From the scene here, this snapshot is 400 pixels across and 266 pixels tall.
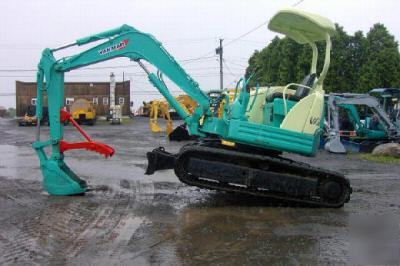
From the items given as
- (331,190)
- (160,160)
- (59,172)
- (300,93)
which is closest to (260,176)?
(331,190)

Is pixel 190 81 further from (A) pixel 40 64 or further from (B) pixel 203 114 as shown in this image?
(A) pixel 40 64

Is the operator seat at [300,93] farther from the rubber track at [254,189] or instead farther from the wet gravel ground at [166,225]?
the wet gravel ground at [166,225]

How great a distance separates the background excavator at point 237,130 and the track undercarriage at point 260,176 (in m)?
0.02

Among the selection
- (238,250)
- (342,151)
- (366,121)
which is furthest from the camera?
(366,121)

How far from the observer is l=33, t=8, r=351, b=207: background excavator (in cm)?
845

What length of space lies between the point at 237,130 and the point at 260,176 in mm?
805

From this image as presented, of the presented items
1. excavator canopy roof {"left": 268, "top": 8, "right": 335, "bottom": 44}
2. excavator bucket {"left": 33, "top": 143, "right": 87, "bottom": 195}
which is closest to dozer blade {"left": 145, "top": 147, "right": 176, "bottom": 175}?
excavator bucket {"left": 33, "top": 143, "right": 87, "bottom": 195}

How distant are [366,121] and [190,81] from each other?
12938mm

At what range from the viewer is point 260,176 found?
841cm

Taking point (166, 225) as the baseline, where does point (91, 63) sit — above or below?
above

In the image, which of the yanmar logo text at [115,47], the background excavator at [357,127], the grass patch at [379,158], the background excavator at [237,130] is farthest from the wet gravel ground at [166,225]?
the background excavator at [357,127]

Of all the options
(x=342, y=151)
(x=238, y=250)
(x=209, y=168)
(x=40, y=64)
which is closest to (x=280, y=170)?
(x=209, y=168)

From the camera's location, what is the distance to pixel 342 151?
18359mm

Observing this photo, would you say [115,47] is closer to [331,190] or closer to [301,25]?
[301,25]
